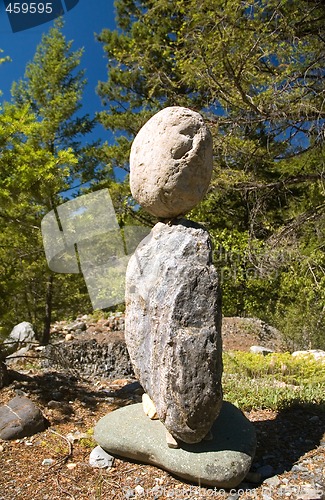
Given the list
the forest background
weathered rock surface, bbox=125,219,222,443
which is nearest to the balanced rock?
weathered rock surface, bbox=125,219,222,443

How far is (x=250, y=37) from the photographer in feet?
26.8

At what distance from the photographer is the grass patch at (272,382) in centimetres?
510

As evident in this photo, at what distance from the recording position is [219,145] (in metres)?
9.78

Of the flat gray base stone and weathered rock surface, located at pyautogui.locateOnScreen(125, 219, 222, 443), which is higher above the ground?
weathered rock surface, located at pyautogui.locateOnScreen(125, 219, 222, 443)

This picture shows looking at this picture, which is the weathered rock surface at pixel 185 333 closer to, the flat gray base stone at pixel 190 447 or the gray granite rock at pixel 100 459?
the flat gray base stone at pixel 190 447

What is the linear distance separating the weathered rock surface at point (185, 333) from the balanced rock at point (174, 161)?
1.01 ft

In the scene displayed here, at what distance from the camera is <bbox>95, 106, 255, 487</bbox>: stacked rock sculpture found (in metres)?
3.27

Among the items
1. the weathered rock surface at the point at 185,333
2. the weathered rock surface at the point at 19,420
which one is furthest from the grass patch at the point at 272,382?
the weathered rock surface at the point at 19,420

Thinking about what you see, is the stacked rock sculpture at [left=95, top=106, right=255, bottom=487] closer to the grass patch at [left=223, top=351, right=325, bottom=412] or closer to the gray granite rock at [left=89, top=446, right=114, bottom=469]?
the gray granite rock at [left=89, top=446, right=114, bottom=469]

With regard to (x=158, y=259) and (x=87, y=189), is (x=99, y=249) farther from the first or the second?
(x=158, y=259)

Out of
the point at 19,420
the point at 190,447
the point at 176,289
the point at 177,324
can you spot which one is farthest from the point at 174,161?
the point at 19,420

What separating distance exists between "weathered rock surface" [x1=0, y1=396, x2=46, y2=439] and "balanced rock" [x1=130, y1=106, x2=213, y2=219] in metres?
2.63

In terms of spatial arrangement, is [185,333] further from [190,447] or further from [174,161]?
[174,161]

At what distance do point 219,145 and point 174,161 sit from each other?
6586mm
